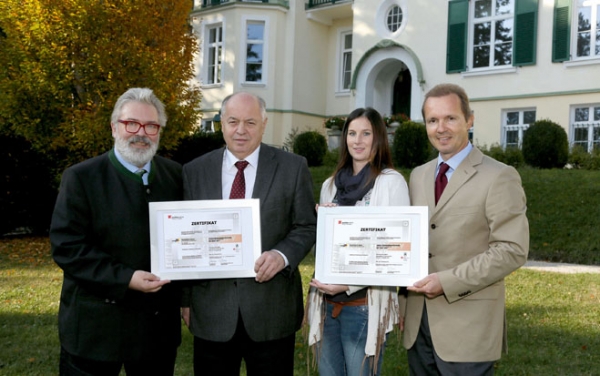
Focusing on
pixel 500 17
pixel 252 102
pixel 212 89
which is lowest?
Result: pixel 252 102

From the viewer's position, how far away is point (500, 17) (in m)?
18.5

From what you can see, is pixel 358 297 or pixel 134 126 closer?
pixel 134 126

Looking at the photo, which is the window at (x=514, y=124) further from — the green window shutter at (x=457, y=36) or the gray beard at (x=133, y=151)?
the gray beard at (x=133, y=151)

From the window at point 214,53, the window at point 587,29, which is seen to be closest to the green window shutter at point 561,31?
the window at point 587,29

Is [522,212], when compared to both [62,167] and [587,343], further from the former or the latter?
[62,167]

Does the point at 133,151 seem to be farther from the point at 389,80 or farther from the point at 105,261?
the point at 389,80

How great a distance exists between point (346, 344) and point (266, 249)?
723mm

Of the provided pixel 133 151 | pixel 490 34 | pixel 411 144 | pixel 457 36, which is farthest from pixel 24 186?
pixel 490 34

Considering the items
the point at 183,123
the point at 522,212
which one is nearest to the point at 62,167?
the point at 183,123

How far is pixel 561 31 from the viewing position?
1709 centimetres

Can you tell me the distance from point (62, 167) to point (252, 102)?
38.8 ft

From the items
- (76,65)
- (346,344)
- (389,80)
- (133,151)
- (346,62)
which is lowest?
(346,344)

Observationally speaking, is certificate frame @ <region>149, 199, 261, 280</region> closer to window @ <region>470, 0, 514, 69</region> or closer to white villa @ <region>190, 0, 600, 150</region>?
white villa @ <region>190, 0, 600, 150</region>

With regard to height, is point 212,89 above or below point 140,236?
above
